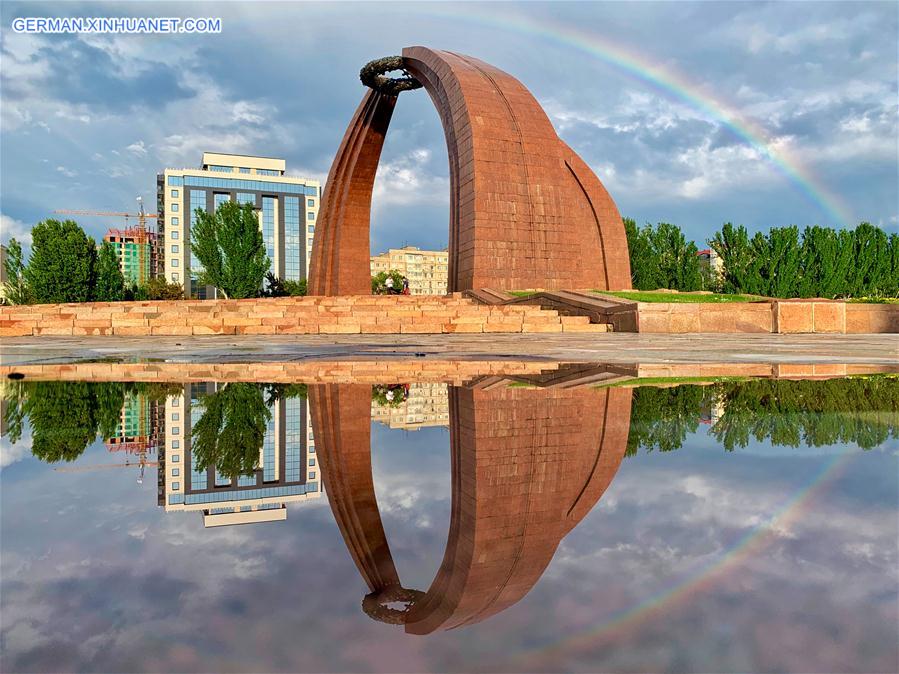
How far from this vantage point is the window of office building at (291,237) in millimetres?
79812

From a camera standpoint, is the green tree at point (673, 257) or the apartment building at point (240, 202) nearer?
the green tree at point (673, 257)

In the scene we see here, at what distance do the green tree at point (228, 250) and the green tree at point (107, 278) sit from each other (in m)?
6.64

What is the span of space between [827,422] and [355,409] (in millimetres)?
2080

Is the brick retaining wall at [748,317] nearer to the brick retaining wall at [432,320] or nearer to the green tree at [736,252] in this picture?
the brick retaining wall at [432,320]

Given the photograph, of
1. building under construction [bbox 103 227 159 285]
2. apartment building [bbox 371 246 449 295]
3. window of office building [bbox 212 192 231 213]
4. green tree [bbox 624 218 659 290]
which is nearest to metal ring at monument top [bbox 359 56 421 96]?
green tree [bbox 624 218 659 290]

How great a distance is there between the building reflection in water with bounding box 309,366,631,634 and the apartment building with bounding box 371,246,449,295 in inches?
4133

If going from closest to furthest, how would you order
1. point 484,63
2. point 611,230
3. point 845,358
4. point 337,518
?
point 337,518
point 845,358
point 484,63
point 611,230

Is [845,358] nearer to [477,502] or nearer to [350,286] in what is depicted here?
[477,502]

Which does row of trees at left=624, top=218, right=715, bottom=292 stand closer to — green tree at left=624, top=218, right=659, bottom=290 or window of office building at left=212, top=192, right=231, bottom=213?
green tree at left=624, top=218, right=659, bottom=290

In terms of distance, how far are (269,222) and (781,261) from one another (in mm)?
58644

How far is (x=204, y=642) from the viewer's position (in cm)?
87

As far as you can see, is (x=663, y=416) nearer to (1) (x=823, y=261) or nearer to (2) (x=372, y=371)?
(2) (x=372, y=371)

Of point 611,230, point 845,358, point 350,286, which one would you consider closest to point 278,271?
point 350,286

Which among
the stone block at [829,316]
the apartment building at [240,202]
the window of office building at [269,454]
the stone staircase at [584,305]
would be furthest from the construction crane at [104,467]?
the apartment building at [240,202]
